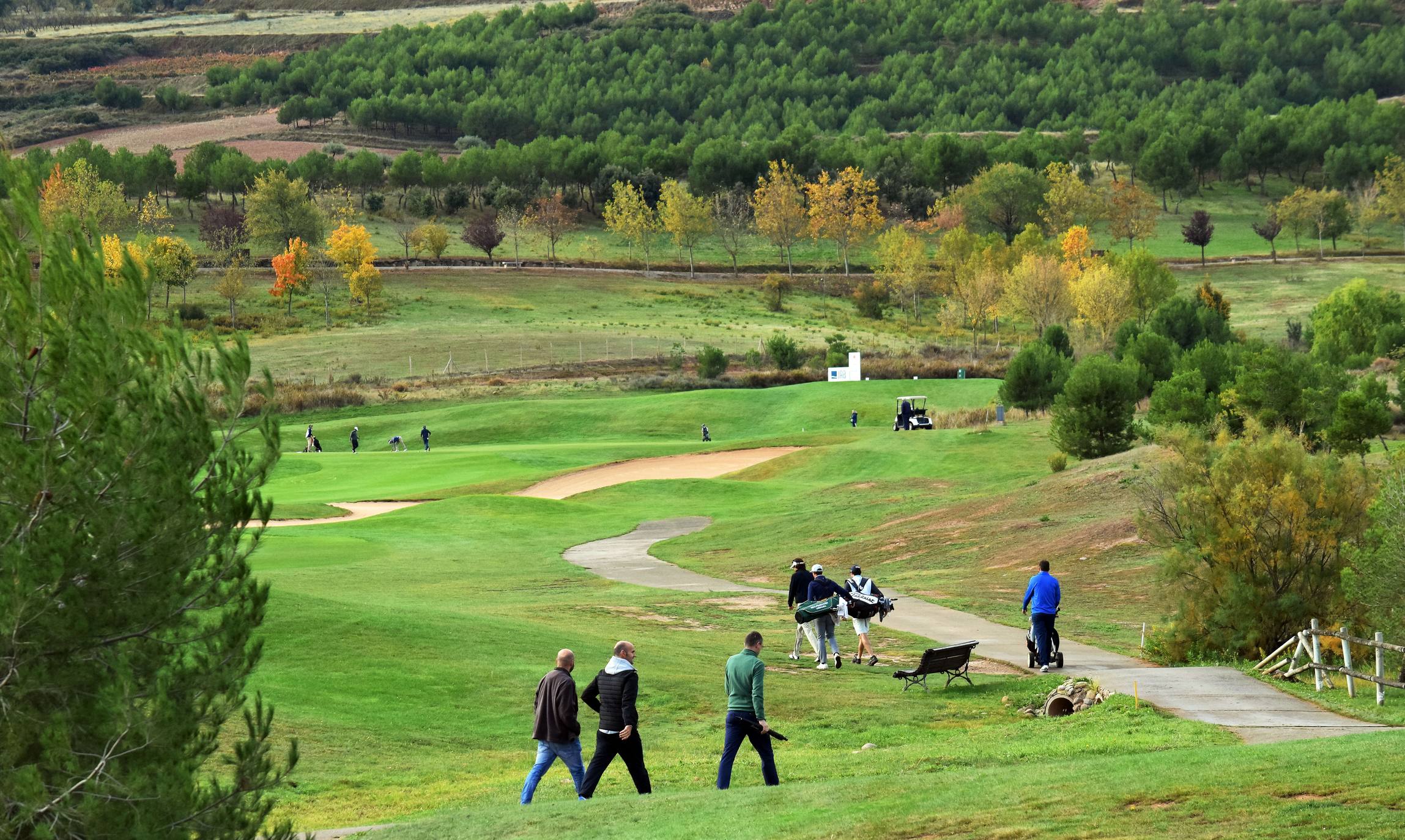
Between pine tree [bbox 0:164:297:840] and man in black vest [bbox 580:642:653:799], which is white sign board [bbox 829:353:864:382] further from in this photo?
pine tree [bbox 0:164:297:840]

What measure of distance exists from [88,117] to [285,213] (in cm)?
8425

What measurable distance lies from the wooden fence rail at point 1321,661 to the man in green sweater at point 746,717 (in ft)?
25.6

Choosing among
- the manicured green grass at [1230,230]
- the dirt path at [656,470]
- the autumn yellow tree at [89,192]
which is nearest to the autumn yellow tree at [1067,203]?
the manicured green grass at [1230,230]

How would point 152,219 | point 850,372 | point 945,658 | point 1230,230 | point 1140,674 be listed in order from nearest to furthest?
1. point 1140,674
2. point 945,658
3. point 850,372
4. point 152,219
5. point 1230,230

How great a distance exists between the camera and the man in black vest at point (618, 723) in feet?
49.4

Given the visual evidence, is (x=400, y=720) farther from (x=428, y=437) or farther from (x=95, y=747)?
(x=428, y=437)

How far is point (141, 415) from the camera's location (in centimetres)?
962

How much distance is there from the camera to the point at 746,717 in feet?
51.7

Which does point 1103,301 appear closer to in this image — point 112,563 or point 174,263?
point 174,263

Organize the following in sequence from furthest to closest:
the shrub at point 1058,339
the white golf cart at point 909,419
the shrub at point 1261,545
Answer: the shrub at point 1058,339
the white golf cart at point 909,419
the shrub at point 1261,545

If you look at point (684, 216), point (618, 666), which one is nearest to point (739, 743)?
point (618, 666)

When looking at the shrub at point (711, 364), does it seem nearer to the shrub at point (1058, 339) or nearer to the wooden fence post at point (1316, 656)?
the shrub at point (1058, 339)

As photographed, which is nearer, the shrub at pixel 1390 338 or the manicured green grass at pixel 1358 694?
the manicured green grass at pixel 1358 694

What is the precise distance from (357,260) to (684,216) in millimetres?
36613
